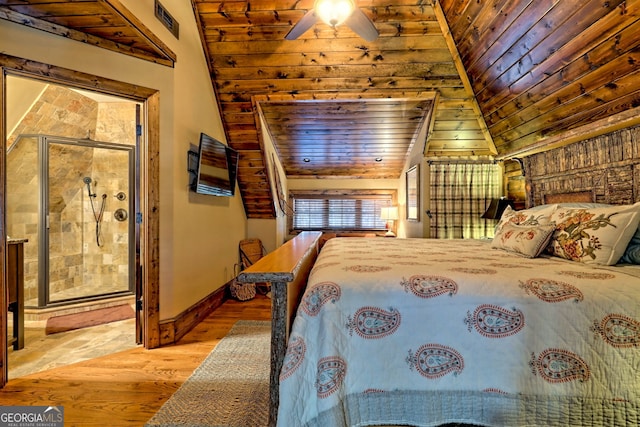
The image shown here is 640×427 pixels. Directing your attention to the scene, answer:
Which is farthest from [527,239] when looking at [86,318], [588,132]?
[86,318]

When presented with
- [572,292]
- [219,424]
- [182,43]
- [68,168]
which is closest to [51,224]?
[68,168]

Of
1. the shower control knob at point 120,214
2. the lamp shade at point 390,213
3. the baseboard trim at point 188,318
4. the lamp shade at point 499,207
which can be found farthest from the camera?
the lamp shade at point 390,213

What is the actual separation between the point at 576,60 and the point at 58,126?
5.14 metres

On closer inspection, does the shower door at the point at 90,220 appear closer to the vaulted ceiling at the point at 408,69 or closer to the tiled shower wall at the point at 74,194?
the tiled shower wall at the point at 74,194

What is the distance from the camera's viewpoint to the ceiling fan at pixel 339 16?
1903 mm

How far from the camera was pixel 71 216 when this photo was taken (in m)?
3.81

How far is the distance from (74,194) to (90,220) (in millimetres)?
392

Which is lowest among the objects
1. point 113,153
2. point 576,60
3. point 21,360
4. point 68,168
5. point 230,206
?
point 21,360

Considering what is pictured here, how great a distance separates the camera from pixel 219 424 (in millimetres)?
1504

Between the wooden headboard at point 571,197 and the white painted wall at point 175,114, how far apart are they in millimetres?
3562

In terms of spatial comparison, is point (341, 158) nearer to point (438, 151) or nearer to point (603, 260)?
point (438, 151)

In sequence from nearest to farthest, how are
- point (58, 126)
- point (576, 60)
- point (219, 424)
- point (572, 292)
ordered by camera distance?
point (572, 292) → point (219, 424) → point (576, 60) → point (58, 126)

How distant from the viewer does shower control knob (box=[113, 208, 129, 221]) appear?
3.98m

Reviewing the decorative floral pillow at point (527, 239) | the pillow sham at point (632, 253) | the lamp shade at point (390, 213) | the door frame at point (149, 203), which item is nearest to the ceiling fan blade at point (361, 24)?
the door frame at point (149, 203)
